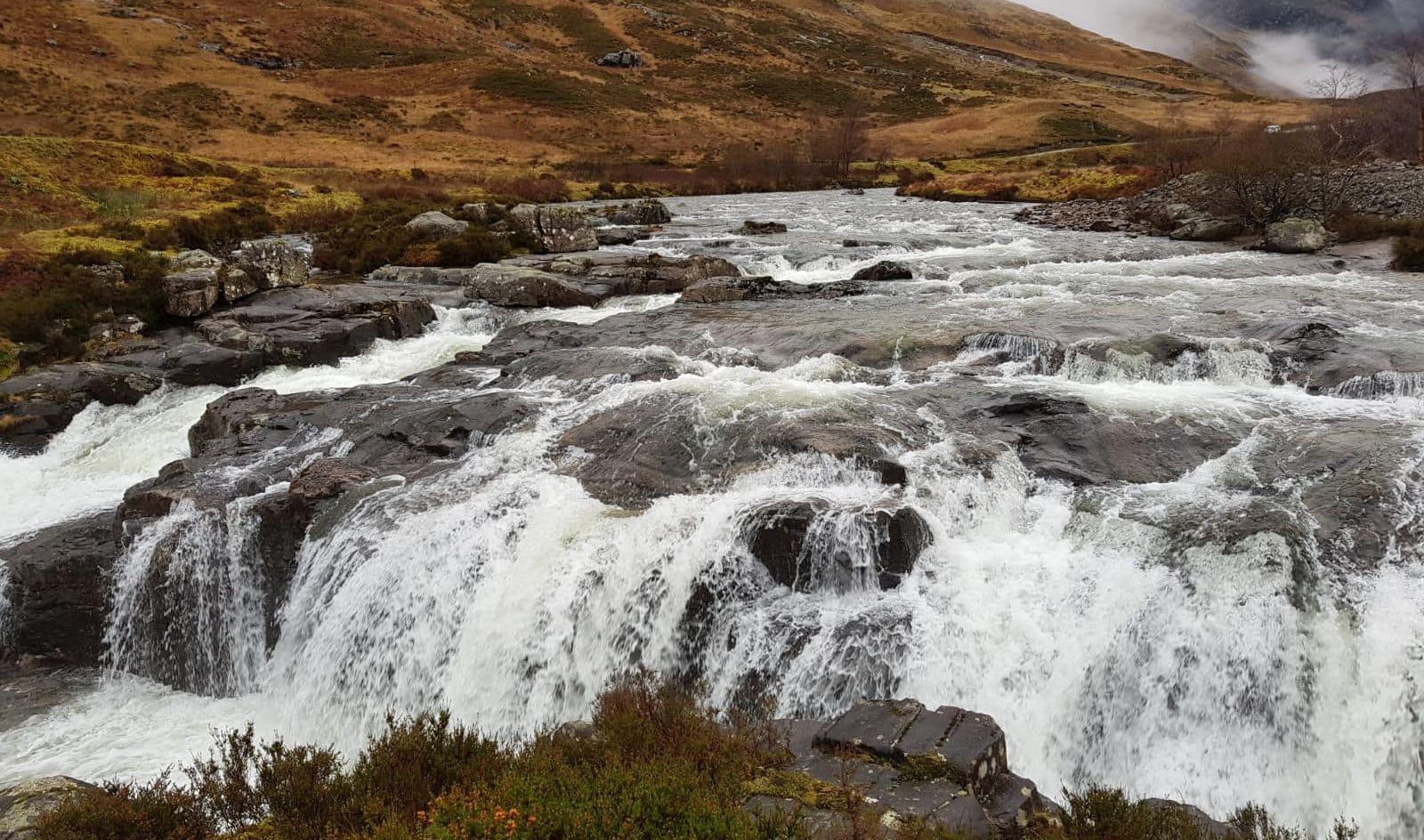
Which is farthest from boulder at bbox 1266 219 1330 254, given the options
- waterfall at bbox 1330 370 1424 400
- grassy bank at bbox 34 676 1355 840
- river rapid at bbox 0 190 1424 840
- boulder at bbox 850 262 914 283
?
grassy bank at bbox 34 676 1355 840

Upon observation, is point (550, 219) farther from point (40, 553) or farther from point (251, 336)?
point (40, 553)

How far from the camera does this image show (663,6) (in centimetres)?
14612

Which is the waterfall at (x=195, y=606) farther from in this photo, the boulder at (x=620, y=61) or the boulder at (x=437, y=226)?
the boulder at (x=620, y=61)

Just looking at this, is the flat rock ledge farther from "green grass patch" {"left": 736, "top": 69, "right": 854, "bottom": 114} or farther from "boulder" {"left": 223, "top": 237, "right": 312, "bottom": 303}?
"green grass patch" {"left": 736, "top": 69, "right": 854, "bottom": 114}

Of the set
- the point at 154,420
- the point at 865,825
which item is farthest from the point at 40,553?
the point at 865,825

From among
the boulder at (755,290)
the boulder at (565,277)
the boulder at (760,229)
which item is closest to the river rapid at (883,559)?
the boulder at (755,290)

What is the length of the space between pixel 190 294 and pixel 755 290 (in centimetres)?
1599

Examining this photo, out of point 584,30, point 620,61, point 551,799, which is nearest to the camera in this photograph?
point 551,799

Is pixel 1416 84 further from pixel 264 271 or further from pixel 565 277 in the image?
Result: pixel 264 271

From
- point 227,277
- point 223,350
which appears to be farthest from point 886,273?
point 227,277

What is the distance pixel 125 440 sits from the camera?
17656 millimetres

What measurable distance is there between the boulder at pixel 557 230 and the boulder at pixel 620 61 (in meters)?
93.5

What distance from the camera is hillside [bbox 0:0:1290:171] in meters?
72.4

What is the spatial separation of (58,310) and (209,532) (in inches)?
570
